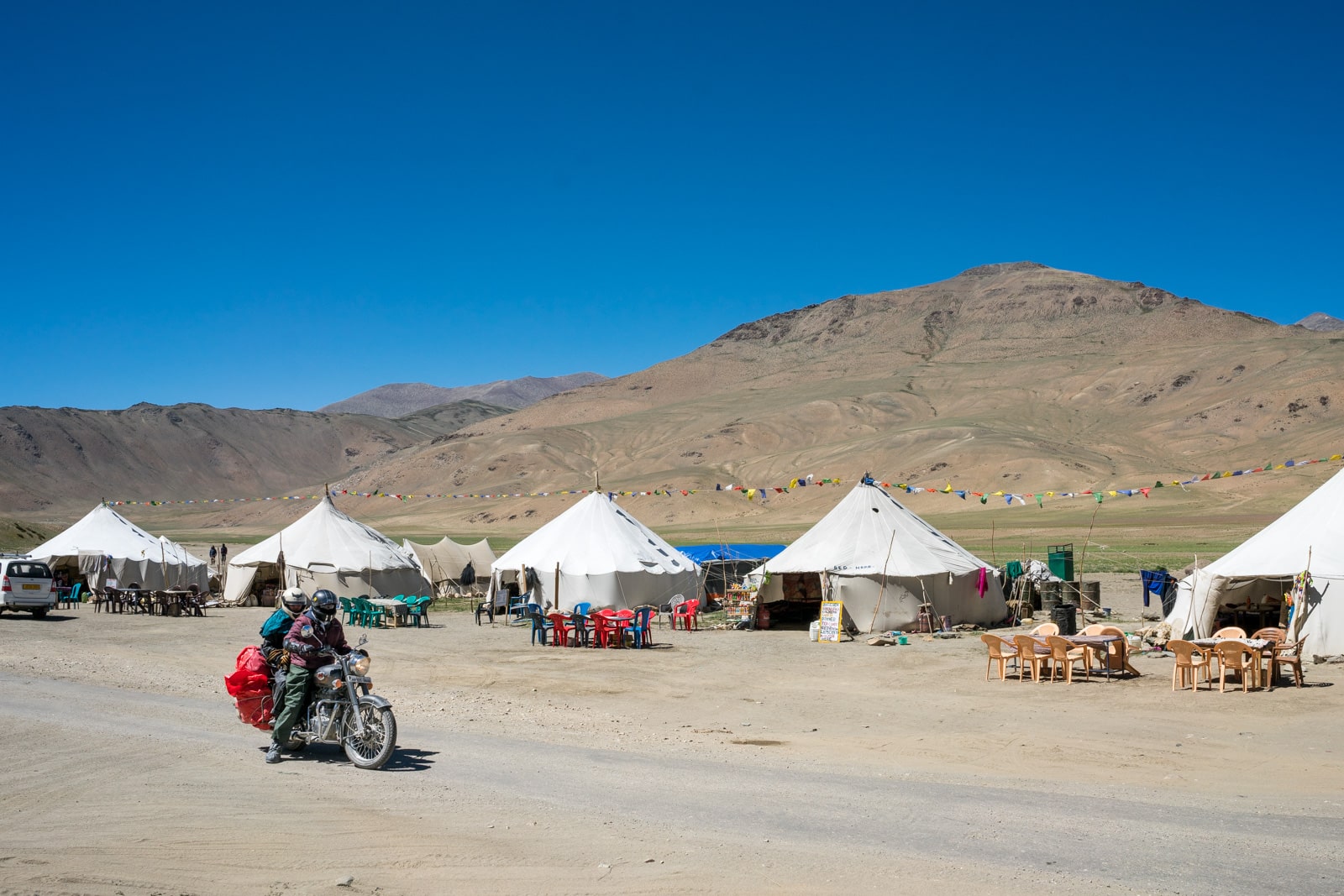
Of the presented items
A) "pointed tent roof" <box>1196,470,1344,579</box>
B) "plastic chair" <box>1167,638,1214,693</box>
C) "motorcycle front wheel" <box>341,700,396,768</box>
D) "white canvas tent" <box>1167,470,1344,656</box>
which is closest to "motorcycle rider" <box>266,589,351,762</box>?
"motorcycle front wheel" <box>341,700,396,768</box>

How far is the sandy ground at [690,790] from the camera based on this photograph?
6.55 m

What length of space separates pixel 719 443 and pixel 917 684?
9925cm

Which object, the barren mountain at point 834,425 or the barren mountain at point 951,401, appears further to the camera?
the barren mountain at point 951,401

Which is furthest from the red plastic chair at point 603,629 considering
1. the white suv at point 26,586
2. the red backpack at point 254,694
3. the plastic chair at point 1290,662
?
the white suv at point 26,586

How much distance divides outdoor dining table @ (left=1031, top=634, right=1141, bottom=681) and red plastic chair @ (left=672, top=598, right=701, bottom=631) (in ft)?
33.2

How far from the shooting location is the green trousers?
9617 mm

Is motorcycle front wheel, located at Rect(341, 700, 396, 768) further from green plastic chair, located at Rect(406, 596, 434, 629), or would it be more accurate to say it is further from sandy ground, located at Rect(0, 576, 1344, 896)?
green plastic chair, located at Rect(406, 596, 434, 629)

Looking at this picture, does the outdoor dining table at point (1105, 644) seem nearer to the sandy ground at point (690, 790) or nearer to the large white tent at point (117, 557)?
the sandy ground at point (690, 790)

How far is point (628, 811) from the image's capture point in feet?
26.4

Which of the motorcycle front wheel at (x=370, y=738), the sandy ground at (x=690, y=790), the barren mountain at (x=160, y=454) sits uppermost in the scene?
the barren mountain at (x=160, y=454)

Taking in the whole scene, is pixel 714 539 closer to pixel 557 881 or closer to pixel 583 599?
pixel 583 599

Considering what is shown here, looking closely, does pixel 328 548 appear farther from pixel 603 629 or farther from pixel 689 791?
pixel 689 791

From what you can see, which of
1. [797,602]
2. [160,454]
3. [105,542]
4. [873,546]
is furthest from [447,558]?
[160,454]

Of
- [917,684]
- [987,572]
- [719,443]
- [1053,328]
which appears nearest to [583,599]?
[987,572]
